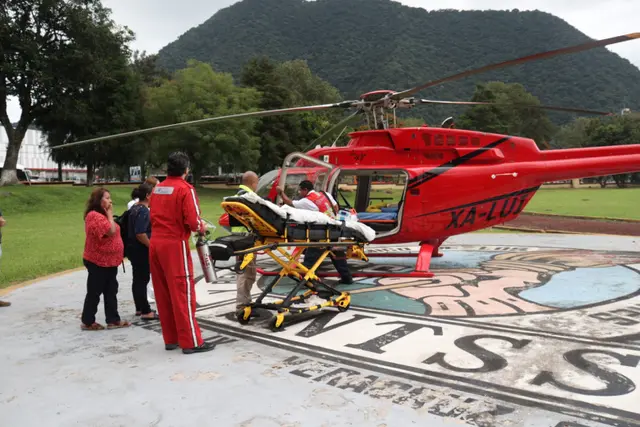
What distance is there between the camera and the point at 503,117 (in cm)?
7131

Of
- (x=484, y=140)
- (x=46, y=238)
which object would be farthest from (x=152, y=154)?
(x=484, y=140)

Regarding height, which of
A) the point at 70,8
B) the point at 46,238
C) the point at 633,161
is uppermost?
the point at 70,8

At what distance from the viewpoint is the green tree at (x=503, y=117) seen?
67500mm

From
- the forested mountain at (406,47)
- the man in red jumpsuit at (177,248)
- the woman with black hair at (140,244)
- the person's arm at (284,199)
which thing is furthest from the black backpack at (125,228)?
the forested mountain at (406,47)

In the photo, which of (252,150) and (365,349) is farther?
(252,150)

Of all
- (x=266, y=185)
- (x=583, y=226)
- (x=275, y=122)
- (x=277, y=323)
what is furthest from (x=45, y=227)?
(x=275, y=122)

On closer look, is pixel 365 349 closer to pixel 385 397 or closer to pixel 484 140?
pixel 385 397

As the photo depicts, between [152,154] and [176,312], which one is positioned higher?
[152,154]

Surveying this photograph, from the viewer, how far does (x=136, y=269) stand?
5945 mm

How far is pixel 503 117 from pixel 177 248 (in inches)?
2909

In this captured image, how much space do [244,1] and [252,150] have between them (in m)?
152

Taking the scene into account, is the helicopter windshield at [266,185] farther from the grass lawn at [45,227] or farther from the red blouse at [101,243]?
the grass lawn at [45,227]

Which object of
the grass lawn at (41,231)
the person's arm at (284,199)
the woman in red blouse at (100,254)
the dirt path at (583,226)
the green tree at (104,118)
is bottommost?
the dirt path at (583,226)

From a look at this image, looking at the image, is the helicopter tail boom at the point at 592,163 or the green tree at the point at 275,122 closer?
the helicopter tail boom at the point at 592,163
